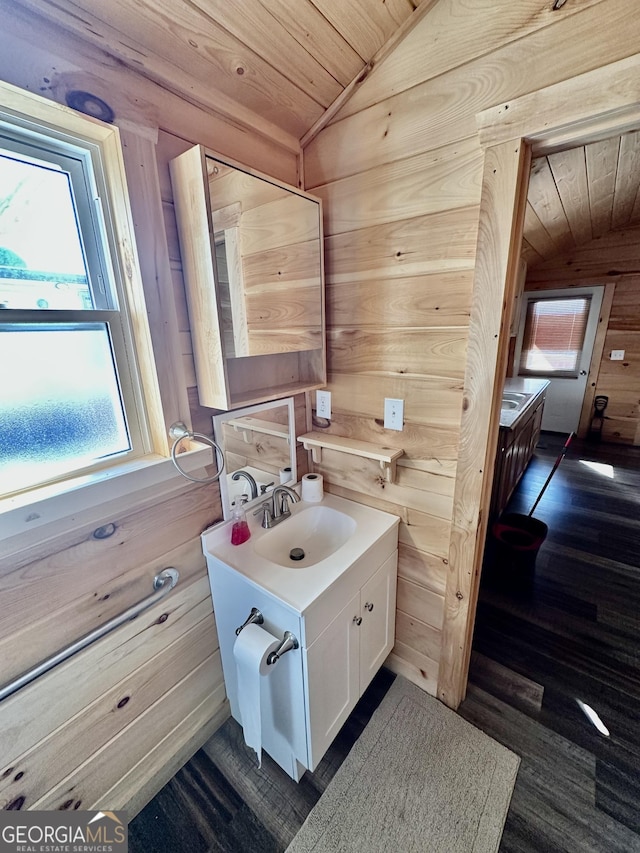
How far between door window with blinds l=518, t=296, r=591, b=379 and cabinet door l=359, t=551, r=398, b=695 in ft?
15.3

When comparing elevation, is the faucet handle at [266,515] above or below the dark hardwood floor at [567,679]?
above

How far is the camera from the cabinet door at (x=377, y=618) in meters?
1.36

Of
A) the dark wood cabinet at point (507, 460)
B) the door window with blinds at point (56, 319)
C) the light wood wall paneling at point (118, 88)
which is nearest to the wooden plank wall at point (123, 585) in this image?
the light wood wall paneling at point (118, 88)

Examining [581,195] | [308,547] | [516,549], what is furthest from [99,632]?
[581,195]

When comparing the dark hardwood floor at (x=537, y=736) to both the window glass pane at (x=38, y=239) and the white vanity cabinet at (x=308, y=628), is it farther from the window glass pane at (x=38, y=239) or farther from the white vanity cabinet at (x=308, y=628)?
the window glass pane at (x=38, y=239)

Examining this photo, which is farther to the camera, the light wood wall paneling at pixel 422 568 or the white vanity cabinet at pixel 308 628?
the light wood wall paneling at pixel 422 568

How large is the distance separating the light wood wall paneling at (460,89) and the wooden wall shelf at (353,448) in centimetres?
103

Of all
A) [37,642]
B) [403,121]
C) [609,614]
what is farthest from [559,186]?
[37,642]

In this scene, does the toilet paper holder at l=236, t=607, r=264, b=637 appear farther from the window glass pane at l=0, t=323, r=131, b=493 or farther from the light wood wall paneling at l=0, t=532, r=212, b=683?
the window glass pane at l=0, t=323, r=131, b=493

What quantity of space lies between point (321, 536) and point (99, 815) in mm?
1149

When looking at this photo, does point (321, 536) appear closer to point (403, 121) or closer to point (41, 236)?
point (41, 236)

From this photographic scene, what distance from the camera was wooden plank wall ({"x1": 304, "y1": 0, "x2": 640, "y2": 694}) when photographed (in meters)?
0.93

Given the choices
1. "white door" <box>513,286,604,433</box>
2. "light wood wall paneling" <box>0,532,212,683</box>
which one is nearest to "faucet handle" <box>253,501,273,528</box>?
"light wood wall paneling" <box>0,532,212,683</box>

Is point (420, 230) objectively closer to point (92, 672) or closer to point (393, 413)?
point (393, 413)
